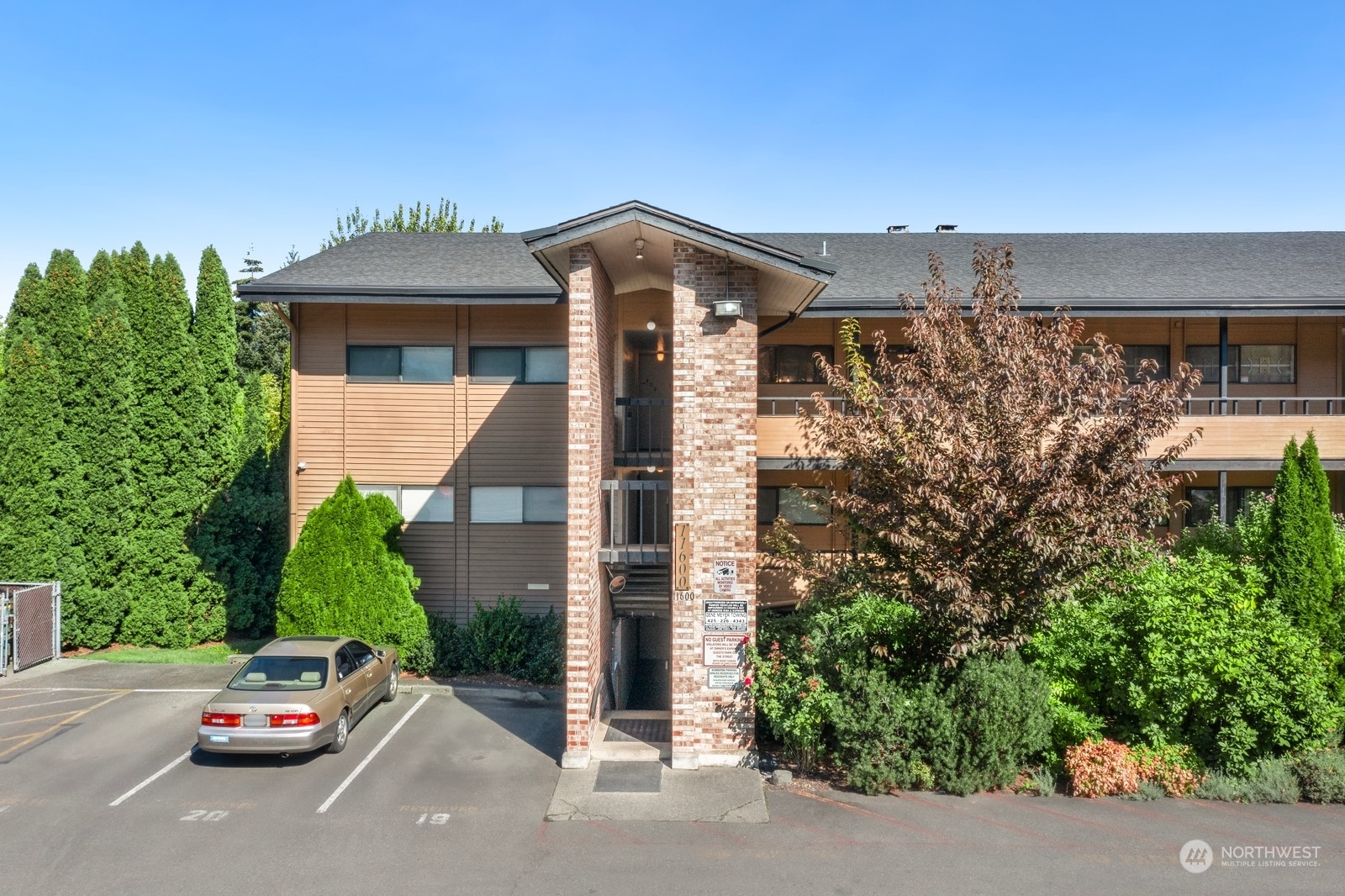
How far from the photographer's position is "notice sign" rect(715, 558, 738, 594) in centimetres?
1136

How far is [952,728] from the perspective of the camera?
10.2 meters

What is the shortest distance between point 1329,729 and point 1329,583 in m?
2.30

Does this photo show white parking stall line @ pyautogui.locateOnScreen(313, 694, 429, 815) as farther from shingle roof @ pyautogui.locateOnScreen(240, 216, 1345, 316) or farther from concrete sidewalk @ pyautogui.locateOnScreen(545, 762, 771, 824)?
shingle roof @ pyautogui.locateOnScreen(240, 216, 1345, 316)

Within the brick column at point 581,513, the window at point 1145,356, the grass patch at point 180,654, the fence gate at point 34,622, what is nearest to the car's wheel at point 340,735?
the brick column at point 581,513

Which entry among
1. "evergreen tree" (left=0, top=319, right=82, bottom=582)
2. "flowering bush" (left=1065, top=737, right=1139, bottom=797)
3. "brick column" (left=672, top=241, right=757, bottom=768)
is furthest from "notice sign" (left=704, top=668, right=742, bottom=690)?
"evergreen tree" (left=0, top=319, right=82, bottom=582)

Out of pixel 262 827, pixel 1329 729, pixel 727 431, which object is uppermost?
pixel 727 431

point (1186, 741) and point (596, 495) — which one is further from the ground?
point (596, 495)

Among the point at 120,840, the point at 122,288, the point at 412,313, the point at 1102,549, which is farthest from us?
the point at 122,288

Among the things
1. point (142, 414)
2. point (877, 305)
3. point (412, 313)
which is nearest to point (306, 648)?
point (412, 313)

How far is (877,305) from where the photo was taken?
52.7 feet

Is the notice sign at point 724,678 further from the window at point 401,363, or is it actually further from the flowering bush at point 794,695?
the window at point 401,363

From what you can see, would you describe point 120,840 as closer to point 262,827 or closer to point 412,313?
point 262,827

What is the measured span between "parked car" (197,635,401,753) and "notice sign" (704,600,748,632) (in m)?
5.12

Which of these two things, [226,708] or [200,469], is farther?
[200,469]
